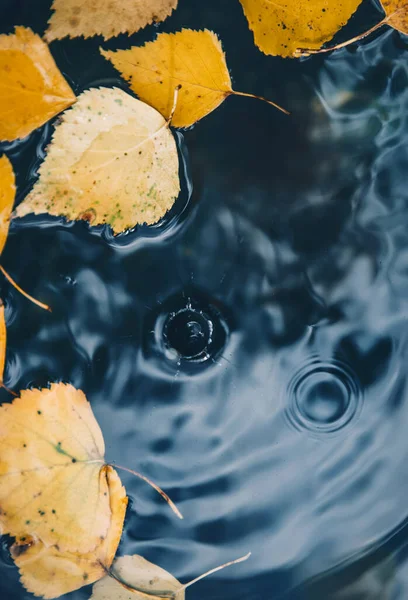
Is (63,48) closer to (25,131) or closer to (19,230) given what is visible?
(25,131)

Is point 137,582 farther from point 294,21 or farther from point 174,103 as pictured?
point 294,21

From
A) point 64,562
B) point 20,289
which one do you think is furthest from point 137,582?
point 20,289

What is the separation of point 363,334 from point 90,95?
0.59 m

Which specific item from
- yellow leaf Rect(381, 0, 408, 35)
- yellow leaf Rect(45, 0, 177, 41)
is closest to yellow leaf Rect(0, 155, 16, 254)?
yellow leaf Rect(45, 0, 177, 41)

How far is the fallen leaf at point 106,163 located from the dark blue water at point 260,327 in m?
0.09

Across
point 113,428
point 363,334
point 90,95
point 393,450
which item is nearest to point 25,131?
point 90,95

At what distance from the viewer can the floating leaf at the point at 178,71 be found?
2.53 feet

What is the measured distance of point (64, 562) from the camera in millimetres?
787

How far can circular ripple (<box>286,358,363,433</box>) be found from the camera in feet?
2.84

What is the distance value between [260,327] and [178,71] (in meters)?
0.43

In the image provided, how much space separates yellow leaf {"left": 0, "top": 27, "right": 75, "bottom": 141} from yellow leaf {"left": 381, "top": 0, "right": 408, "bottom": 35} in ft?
1.75

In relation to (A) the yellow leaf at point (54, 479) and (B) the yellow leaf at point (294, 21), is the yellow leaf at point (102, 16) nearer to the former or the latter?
(B) the yellow leaf at point (294, 21)

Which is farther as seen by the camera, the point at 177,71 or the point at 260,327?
the point at 260,327

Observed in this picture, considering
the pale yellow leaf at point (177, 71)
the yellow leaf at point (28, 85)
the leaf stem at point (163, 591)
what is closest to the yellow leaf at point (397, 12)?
the pale yellow leaf at point (177, 71)
